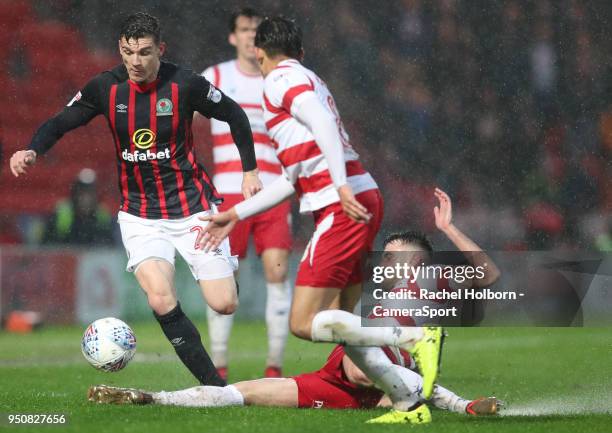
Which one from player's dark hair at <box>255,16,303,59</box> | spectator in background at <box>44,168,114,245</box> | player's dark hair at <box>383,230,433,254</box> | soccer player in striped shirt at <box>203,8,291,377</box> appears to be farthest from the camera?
spectator in background at <box>44,168,114,245</box>

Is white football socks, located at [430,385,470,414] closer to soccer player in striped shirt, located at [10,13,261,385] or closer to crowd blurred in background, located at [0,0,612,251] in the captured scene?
soccer player in striped shirt, located at [10,13,261,385]

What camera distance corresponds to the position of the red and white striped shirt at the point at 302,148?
5.20 meters

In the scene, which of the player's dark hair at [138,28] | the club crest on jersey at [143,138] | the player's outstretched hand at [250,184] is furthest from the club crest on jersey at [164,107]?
the player's outstretched hand at [250,184]

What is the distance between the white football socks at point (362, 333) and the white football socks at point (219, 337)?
269 cm

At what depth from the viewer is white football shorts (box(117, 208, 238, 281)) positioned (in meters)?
6.07

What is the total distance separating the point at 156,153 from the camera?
6172mm

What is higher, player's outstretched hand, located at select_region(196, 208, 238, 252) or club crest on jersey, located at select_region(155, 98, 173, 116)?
club crest on jersey, located at select_region(155, 98, 173, 116)

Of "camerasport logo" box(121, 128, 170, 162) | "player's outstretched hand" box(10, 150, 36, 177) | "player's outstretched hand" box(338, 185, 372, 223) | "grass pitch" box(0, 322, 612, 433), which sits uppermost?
"camerasport logo" box(121, 128, 170, 162)

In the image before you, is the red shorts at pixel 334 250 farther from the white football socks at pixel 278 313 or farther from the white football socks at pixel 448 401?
the white football socks at pixel 278 313

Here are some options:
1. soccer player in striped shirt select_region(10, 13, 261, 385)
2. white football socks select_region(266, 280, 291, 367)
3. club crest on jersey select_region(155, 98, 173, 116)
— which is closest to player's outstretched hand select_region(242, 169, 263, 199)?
soccer player in striped shirt select_region(10, 13, 261, 385)

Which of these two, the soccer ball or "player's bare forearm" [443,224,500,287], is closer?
"player's bare forearm" [443,224,500,287]

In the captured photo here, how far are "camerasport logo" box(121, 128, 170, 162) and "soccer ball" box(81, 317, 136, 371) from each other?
93cm

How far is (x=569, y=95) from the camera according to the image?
13.1m

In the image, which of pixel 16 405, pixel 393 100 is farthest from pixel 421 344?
pixel 393 100
